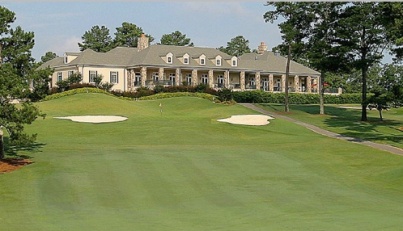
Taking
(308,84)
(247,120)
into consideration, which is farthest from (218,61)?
(247,120)

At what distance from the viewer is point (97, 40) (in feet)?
397

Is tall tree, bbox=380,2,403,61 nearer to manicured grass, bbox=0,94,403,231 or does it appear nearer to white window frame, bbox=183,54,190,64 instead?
manicured grass, bbox=0,94,403,231

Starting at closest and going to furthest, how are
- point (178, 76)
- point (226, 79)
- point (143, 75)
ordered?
point (143, 75), point (178, 76), point (226, 79)

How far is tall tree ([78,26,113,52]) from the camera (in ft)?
390

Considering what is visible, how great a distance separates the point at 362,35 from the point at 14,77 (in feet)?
A: 109

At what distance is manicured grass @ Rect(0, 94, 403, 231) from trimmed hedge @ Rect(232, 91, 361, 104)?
33511mm

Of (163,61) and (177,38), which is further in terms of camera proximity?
(177,38)

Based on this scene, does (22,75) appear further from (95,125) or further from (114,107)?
(114,107)

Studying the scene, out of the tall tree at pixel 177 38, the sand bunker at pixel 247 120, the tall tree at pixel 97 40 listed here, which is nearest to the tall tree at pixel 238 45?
the tall tree at pixel 177 38

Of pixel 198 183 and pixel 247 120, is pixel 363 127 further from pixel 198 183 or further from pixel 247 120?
pixel 198 183

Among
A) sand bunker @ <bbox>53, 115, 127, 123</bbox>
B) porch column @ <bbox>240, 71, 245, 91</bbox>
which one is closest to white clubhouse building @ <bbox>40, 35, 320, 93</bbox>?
porch column @ <bbox>240, 71, 245, 91</bbox>

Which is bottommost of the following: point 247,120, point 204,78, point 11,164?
point 11,164

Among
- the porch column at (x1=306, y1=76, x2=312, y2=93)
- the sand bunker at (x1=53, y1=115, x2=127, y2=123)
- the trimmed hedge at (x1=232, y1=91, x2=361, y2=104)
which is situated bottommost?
the sand bunker at (x1=53, y1=115, x2=127, y2=123)

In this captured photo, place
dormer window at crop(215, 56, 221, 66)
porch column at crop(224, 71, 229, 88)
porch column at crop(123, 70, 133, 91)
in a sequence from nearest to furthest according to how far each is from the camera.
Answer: porch column at crop(123, 70, 133, 91) < dormer window at crop(215, 56, 221, 66) < porch column at crop(224, 71, 229, 88)
